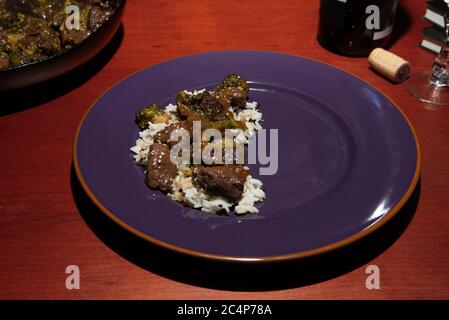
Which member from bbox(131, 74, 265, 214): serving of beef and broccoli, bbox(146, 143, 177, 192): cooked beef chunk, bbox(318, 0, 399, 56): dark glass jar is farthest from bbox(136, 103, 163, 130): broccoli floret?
bbox(318, 0, 399, 56): dark glass jar

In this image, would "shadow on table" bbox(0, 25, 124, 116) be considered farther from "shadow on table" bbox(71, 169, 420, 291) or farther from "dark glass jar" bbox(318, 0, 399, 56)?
"dark glass jar" bbox(318, 0, 399, 56)

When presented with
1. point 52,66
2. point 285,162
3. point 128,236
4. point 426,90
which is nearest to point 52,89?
point 52,66

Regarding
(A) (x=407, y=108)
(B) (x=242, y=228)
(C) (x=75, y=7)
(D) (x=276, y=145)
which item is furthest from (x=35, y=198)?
(A) (x=407, y=108)

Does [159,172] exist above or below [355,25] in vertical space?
below

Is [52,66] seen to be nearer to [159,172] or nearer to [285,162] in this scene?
[159,172]

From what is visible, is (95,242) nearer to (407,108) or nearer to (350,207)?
(350,207)

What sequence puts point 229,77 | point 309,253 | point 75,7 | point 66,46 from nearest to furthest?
point 309,253 → point 229,77 → point 66,46 → point 75,7

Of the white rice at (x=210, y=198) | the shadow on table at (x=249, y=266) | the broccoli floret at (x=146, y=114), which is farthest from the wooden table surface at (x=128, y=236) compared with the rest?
the broccoli floret at (x=146, y=114)
